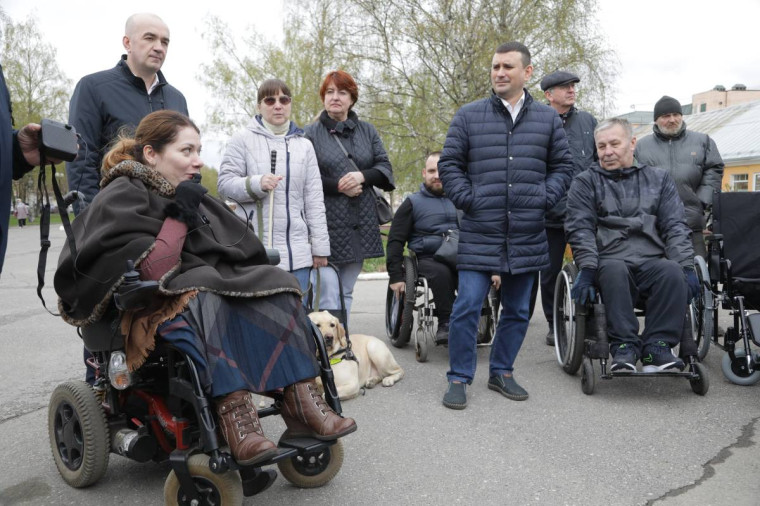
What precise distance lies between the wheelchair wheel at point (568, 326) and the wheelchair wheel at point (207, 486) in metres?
2.73

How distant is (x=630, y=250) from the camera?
457 centimetres

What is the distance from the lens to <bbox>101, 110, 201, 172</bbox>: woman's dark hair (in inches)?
122

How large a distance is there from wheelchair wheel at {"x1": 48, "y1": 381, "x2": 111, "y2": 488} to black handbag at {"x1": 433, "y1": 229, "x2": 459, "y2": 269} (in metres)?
3.07

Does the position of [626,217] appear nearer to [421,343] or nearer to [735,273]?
[735,273]

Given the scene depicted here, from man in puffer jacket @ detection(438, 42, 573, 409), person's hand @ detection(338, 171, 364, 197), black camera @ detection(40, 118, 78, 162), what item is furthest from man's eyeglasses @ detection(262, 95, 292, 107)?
black camera @ detection(40, 118, 78, 162)

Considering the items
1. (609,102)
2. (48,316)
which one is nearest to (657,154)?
(48,316)

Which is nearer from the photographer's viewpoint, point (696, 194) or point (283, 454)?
point (283, 454)

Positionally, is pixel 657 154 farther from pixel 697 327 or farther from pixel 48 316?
pixel 48 316

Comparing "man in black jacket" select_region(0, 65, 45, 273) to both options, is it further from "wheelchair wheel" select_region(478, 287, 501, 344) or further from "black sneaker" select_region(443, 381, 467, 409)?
"wheelchair wheel" select_region(478, 287, 501, 344)

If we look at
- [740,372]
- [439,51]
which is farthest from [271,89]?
[439,51]

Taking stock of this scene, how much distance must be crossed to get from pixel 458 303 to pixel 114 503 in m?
2.29

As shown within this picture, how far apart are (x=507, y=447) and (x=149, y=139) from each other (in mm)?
2308

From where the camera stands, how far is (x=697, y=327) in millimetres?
5230

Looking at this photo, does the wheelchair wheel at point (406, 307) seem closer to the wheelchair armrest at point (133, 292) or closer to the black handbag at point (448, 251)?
the black handbag at point (448, 251)
